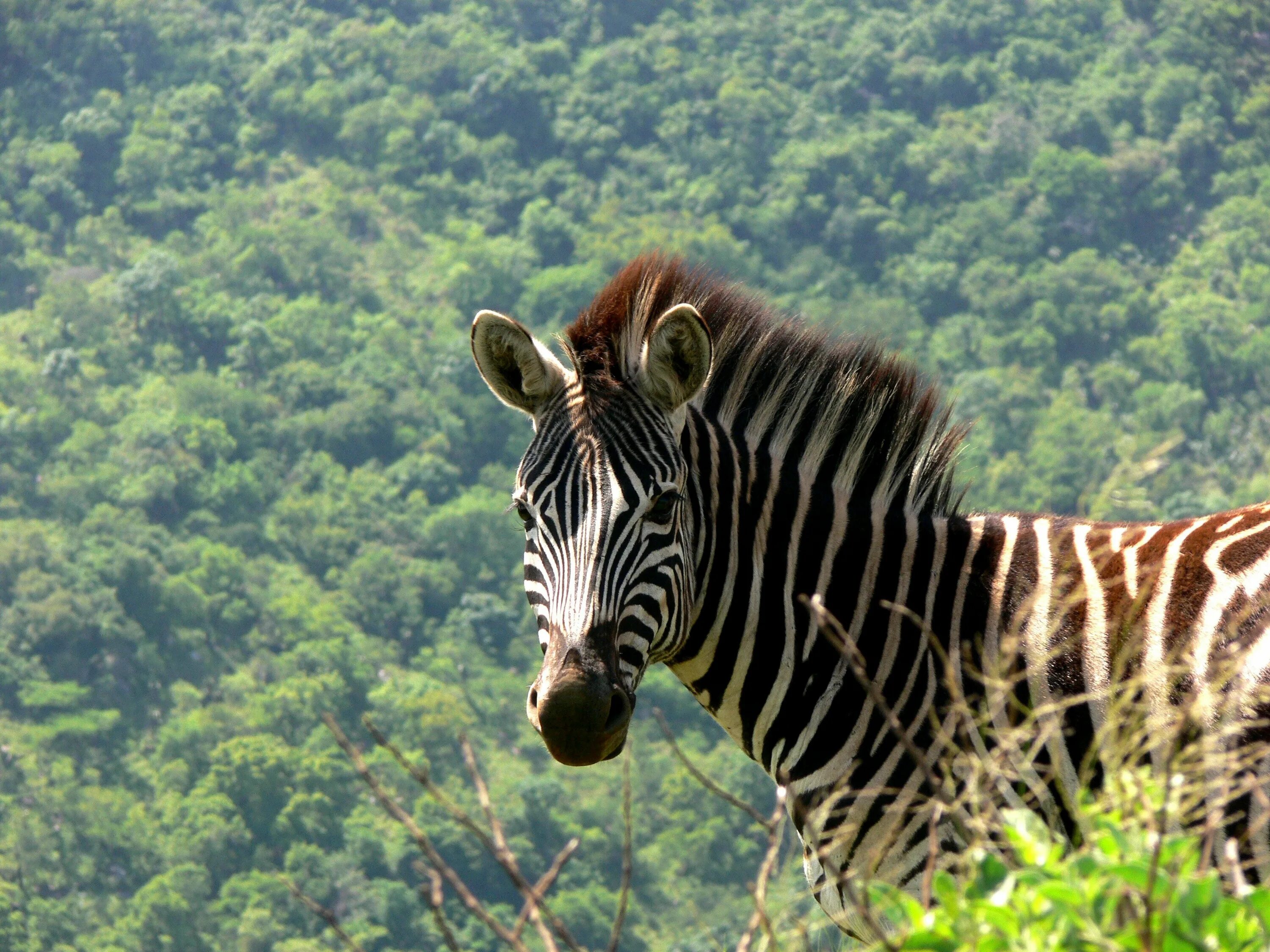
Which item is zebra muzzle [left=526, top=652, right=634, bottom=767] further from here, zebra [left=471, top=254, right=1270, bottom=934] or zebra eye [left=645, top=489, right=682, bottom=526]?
zebra eye [left=645, top=489, right=682, bottom=526]

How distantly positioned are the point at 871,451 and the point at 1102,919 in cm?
249

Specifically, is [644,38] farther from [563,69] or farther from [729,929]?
[729,929]

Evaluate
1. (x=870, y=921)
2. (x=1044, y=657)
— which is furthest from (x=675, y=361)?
(x=870, y=921)

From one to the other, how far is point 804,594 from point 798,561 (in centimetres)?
15

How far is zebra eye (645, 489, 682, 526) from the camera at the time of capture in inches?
173

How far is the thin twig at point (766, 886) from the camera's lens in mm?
2531

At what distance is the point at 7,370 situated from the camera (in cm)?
10581

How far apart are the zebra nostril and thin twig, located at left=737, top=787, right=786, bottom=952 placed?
1248 mm

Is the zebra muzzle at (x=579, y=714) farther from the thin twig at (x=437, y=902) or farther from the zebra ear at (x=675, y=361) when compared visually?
the thin twig at (x=437, y=902)

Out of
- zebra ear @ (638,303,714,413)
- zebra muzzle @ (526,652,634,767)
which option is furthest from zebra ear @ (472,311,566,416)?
zebra muzzle @ (526,652,634,767)

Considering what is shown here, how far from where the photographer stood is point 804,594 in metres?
4.56

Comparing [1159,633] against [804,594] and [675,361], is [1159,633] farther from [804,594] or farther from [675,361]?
[675,361]

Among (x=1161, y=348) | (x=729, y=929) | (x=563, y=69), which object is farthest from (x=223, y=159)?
(x=729, y=929)

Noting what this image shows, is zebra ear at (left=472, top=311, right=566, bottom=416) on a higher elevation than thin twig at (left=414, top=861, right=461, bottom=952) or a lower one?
higher
